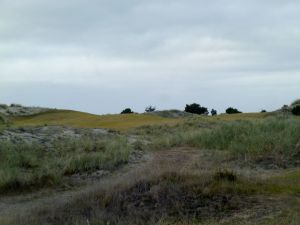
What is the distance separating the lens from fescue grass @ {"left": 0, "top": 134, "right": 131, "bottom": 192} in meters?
14.5

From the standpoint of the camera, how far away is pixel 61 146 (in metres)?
19.0

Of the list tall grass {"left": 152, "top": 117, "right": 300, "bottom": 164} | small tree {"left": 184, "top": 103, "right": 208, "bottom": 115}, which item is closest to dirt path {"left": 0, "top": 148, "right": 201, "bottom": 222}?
tall grass {"left": 152, "top": 117, "right": 300, "bottom": 164}

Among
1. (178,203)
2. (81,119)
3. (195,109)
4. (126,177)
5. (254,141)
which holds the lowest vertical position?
(178,203)

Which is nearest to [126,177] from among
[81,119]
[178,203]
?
[178,203]

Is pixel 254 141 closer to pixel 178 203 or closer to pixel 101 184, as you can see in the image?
pixel 101 184

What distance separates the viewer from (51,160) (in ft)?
54.9

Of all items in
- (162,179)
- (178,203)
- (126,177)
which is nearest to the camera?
(178,203)

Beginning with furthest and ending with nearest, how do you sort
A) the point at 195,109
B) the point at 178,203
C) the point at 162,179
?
→ 1. the point at 195,109
2. the point at 162,179
3. the point at 178,203

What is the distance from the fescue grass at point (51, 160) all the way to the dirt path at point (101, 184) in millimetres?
654

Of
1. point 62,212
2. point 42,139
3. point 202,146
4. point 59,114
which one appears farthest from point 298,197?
point 59,114

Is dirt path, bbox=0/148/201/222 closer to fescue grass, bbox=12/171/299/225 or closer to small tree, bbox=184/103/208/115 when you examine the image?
fescue grass, bbox=12/171/299/225

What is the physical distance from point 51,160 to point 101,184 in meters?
5.59

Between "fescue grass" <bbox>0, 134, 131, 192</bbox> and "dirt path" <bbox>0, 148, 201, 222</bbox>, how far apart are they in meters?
0.65

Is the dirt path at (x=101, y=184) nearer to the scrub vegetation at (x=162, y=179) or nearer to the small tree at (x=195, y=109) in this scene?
the scrub vegetation at (x=162, y=179)
